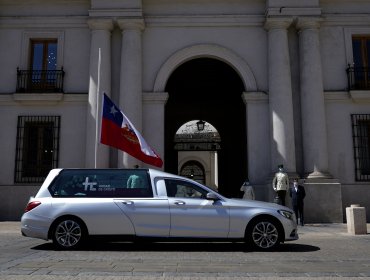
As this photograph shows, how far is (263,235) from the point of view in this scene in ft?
30.2

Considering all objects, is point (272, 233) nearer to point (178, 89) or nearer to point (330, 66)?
point (330, 66)

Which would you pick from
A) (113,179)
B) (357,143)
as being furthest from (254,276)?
(357,143)

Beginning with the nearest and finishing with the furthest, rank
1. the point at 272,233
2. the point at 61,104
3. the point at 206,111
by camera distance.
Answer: the point at 272,233 → the point at 61,104 → the point at 206,111

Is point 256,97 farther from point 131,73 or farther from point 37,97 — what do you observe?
point 37,97

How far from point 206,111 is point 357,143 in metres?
11.8

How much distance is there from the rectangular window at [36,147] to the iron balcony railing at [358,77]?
11970 mm

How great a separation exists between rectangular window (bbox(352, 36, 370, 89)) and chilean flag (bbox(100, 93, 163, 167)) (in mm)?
9591

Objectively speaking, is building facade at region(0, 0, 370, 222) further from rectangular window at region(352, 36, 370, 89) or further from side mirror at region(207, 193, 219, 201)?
side mirror at region(207, 193, 219, 201)

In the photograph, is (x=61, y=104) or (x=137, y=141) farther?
(x=61, y=104)

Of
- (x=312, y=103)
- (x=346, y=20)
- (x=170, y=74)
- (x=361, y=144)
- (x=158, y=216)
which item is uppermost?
(x=346, y=20)

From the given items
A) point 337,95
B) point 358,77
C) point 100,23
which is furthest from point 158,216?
point 358,77

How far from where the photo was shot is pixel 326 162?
1636 cm

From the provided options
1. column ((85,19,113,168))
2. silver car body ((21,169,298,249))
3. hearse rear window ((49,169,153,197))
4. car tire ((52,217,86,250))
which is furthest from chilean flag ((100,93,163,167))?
column ((85,19,113,168))

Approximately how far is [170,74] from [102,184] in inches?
351
